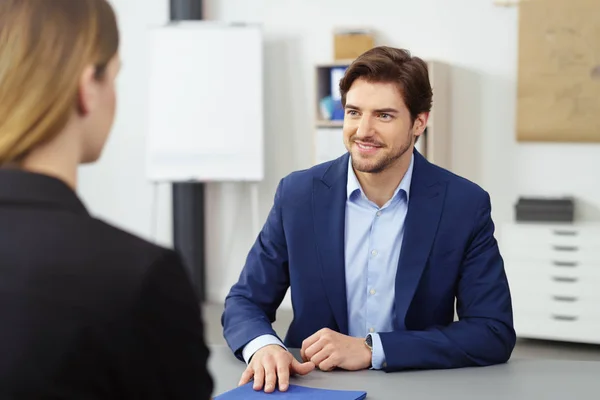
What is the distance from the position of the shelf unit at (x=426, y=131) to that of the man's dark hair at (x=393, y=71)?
2.57 metres

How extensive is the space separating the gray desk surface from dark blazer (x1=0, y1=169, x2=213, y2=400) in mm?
929

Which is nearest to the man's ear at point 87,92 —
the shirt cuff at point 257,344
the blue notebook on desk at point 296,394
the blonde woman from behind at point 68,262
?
the blonde woman from behind at point 68,262

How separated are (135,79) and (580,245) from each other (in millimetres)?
3026

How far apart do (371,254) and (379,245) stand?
3cm

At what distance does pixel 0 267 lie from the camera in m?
0.88

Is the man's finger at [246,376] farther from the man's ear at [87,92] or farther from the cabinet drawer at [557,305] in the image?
the cabinet drawer at [557,305]

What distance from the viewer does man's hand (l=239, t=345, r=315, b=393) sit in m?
1.80

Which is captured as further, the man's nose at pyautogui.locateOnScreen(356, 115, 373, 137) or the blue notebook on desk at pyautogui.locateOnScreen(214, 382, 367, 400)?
the man's nose at pyautogui.locateOnScreen(356, 115, 373, 137)

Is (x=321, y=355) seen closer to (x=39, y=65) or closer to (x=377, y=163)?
(x=377, y=163)

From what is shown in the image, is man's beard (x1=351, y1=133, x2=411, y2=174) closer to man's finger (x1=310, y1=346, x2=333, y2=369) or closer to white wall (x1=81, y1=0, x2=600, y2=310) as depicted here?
man's finger (x1=310, y1=346, x2=333, y2=369)

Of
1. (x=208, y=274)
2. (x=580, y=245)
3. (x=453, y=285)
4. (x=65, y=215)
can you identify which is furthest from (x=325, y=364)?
(x=208, y=274)

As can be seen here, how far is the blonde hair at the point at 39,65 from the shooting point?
2.95 feet

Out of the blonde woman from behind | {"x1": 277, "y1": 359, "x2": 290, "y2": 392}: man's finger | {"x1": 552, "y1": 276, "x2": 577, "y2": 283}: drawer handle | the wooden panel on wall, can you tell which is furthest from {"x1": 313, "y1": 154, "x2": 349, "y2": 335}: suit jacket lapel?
the wooden panel on wall

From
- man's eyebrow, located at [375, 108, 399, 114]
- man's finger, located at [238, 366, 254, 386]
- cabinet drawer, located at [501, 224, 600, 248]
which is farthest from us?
cabinet drawer, located at [501, 224, 600, 248]
